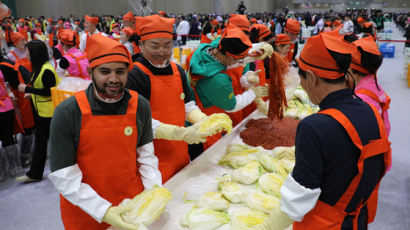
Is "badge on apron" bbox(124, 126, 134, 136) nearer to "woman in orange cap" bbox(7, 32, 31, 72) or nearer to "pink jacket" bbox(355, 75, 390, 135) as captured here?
"pink jacket" bbox(355, 75, 390, 135)

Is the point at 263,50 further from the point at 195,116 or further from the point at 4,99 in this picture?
the point at 4,99

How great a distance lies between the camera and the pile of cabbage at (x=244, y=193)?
5.20ft

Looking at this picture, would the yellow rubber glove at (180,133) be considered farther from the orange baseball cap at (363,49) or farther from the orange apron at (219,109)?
the orange baseball cap at (363,49)

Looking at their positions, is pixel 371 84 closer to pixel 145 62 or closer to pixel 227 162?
pixel 227 162

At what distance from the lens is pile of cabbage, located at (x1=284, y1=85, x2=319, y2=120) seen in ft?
10.7

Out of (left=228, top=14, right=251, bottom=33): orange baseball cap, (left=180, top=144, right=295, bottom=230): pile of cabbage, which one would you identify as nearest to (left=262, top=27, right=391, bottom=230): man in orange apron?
(left=180, top=144, right=295, bottom=230): pile of cabbage

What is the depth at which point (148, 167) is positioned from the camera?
1.70m

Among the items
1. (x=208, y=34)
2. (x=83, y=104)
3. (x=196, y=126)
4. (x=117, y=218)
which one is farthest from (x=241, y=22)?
(x=208, y=34)

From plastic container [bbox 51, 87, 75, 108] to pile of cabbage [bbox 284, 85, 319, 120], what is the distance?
7.29ft

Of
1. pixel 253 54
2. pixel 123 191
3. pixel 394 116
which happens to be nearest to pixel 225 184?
pixel 123 191

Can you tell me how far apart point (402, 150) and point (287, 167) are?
313cm

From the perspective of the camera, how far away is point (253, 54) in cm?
281

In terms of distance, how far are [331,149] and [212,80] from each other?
1.46 m

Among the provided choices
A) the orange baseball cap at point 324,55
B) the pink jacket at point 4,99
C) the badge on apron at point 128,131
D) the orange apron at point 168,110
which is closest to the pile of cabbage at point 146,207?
the badge on apron at point 128,131
